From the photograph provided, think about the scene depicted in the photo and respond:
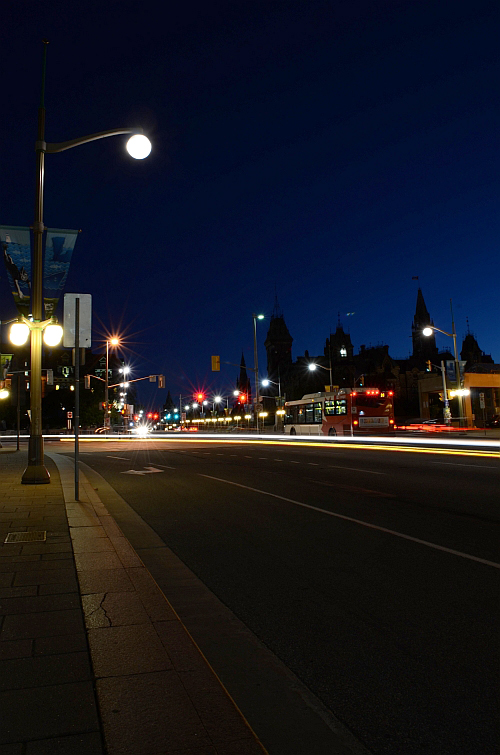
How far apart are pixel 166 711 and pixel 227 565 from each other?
12.0ft

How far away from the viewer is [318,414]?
45.4 meters

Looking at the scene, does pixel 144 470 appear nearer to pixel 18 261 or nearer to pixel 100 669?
pixel 18 261

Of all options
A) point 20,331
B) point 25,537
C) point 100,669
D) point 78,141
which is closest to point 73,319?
point 20,331

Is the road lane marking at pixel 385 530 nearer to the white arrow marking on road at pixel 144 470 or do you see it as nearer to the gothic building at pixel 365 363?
the white arrow marking on road at pixel 144 470

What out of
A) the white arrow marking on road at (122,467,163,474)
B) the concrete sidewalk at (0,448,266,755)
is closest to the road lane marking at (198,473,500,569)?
the concrete sidewalk at (0,448,266,755)

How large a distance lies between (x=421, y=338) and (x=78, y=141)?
453 ft

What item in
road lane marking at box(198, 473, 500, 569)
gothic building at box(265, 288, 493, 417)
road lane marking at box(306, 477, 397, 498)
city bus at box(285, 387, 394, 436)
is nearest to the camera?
road lane marking at box(198, 473, 500, 569)

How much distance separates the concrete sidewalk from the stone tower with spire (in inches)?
4759

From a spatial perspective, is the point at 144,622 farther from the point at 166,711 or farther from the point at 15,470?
the point at 15,470

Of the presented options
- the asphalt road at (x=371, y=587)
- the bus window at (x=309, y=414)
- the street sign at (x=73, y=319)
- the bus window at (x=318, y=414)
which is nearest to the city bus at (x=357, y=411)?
the bus window at (x=318, y=414)

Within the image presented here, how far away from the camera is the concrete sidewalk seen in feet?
9.39

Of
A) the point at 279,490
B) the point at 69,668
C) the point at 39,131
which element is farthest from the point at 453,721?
the point at 39,131

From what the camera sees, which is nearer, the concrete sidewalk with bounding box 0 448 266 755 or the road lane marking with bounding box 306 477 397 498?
the concrete sidewalk with bounding box 0 448 266 755

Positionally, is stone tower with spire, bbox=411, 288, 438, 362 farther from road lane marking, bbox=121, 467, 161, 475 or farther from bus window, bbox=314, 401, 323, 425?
road lane marking, bbox=121, 467, 161, 475
